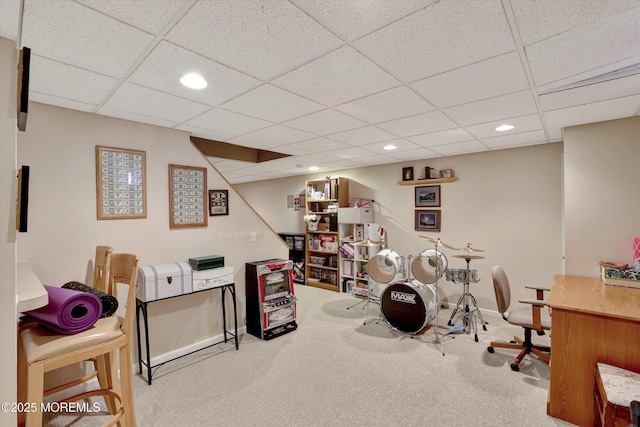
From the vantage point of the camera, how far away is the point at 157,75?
1.75 m

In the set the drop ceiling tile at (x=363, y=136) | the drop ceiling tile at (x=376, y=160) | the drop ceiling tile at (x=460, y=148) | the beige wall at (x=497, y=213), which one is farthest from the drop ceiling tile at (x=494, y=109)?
the drop ceiling tile at (x=376, y=160)

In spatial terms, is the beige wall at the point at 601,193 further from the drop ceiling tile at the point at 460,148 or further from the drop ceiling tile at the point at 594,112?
the drop ceiling tile at the point at 460,148

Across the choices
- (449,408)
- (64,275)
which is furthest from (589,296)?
(64,275)

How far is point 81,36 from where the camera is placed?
135cm

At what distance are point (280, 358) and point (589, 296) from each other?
271cm

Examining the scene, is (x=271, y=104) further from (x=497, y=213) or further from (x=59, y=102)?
(x=497, y=213)

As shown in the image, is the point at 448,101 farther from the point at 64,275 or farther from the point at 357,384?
the point at 64,275

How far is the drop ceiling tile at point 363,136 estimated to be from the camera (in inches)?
117

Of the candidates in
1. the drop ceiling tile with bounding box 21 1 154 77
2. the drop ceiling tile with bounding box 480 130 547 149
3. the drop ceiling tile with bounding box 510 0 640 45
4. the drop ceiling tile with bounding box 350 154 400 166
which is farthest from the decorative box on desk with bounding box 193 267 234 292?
the drop ceiling tile with bounding box 480 130 547 149

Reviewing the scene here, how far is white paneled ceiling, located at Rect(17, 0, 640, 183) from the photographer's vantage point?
3.98 ft

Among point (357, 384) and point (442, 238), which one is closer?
point (357, 384)

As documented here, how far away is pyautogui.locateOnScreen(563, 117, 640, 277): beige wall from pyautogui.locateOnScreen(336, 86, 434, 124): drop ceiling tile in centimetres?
174

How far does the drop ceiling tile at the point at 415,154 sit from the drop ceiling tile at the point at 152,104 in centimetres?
274

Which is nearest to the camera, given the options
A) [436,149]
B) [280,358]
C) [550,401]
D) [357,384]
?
[550,401]
